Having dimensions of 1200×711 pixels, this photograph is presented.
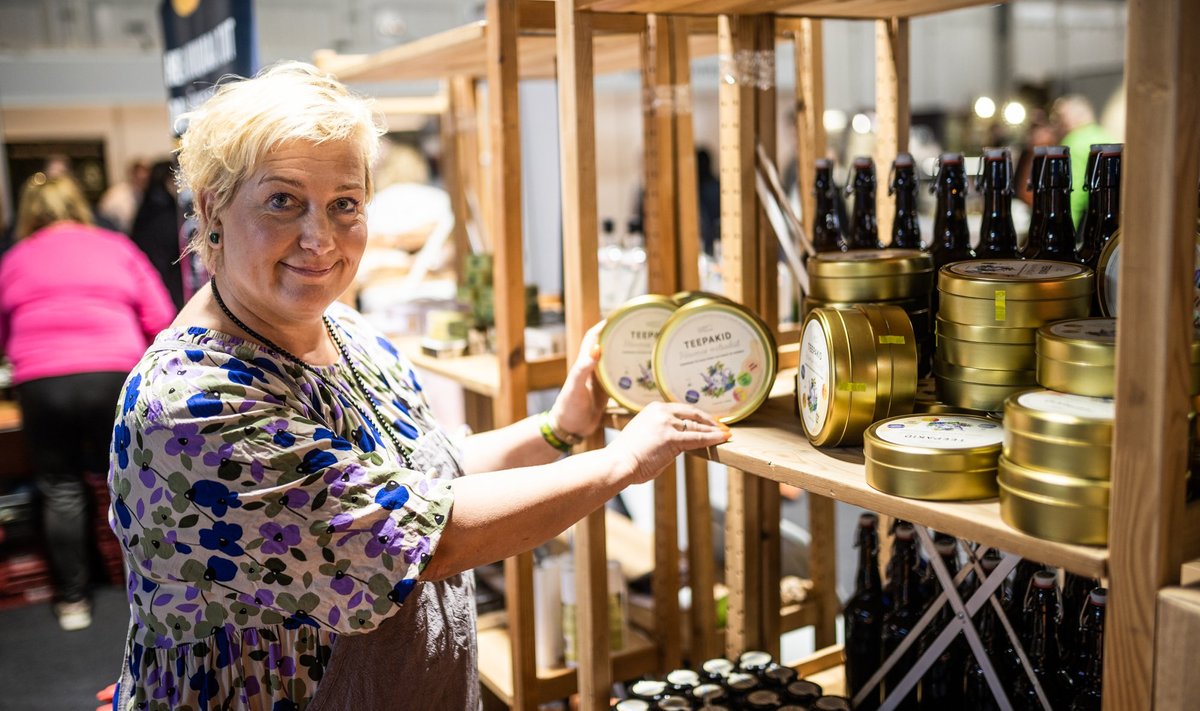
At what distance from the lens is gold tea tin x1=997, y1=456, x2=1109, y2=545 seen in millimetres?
1025

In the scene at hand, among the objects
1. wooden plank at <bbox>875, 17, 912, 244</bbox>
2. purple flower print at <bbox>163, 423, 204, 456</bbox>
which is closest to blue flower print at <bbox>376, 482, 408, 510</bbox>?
Result: purple flower print at <bbox>163, 423, 204, 456</bbox>

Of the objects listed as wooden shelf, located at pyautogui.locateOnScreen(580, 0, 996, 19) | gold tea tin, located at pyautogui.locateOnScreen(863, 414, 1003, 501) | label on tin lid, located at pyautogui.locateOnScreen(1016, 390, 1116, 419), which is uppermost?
wooden shelf, located at pyautogui.locateOnScreen(580, 0, 996, 19)

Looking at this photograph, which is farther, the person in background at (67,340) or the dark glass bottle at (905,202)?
the person in background at (67,340)

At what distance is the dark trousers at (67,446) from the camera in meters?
4.14

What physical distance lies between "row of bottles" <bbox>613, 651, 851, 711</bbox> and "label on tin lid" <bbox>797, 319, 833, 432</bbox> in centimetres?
54

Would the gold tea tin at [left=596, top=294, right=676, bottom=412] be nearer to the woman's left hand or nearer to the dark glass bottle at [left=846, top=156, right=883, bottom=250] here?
the woman's left hand

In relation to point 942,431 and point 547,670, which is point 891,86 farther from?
point 547,670

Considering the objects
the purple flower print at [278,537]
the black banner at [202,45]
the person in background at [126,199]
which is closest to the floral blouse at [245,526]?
the purple flower print at [278,537]

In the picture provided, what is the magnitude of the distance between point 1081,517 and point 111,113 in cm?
931

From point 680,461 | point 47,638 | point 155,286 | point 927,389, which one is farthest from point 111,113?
point 927,389

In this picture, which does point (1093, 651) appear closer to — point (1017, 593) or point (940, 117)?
point (1017, 593)

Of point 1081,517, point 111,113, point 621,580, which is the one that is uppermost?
point 111,113

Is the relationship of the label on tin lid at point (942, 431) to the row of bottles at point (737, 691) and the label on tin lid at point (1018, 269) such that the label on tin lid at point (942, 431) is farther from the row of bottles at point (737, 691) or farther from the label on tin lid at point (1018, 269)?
the row of bottles at point (737, 691)

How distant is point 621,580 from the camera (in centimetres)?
242
